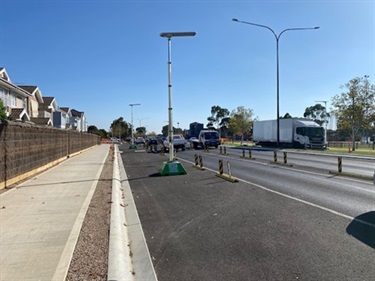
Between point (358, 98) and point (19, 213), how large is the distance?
4462cm

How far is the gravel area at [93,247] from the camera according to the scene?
475 centimetres

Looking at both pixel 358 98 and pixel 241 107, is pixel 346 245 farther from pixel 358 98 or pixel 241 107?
pixel 241 107

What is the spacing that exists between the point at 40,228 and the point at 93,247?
63.5 inches

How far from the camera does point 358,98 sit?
4541 centimetres

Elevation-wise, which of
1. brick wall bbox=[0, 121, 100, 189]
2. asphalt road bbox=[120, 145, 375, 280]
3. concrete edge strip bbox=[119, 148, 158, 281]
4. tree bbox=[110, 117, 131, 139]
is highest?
tree bbox=[110, 117, 131, 139]

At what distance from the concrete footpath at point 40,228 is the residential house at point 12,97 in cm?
3104

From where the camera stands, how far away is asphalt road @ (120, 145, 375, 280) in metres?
5.03

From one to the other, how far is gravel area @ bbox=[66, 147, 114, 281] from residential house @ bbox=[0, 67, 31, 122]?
113 ft

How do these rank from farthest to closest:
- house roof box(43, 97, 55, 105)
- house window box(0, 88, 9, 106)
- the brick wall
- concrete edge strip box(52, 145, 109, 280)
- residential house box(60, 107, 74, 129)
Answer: residential house box(60, 107, 74, 129) → house roof box(43, 97, 55, 105) → house window box(0, 88, 9, 106) → the brick wall → concrete edge strip box(52, 145, 109, 280)

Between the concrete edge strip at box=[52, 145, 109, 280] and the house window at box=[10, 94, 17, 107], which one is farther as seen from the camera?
the house window at box=[10, 94, 17, 107]

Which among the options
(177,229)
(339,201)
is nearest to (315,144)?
(339,201)

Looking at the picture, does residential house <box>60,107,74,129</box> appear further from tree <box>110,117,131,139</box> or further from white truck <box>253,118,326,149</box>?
white truck <box>253,118,326,149</box>

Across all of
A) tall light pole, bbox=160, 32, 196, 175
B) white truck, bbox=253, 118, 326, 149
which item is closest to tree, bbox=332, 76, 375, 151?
white truck, bbox=253, 118, 326, 149

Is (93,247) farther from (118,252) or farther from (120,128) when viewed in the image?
(120,128)
